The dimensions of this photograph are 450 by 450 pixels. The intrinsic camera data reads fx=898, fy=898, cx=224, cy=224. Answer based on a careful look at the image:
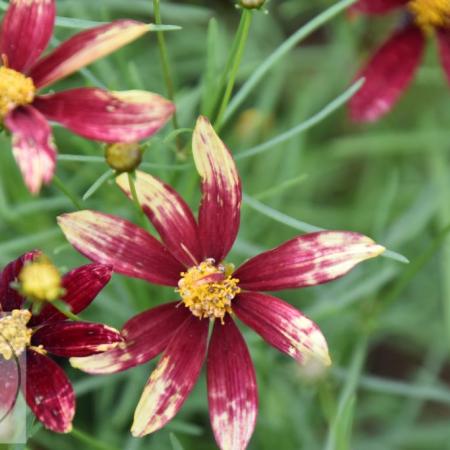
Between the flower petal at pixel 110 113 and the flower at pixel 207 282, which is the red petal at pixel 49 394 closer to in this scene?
the flower at pixel 207 282

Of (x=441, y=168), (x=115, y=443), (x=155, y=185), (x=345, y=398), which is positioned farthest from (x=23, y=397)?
(x=441, y=168)

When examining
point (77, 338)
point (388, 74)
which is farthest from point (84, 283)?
point (388, 74)

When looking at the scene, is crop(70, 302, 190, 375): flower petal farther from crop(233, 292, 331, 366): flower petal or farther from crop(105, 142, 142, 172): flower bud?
crop(105, 142, 142, 172): flower bud

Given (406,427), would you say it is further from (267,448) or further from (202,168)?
(202,168)

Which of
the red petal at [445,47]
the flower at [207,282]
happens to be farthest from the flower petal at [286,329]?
the red petal at [445,47]

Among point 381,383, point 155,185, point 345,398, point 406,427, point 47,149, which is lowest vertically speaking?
point 406,427

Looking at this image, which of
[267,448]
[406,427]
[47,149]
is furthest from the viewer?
[406,427]

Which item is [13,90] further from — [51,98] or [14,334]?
[14,334]
